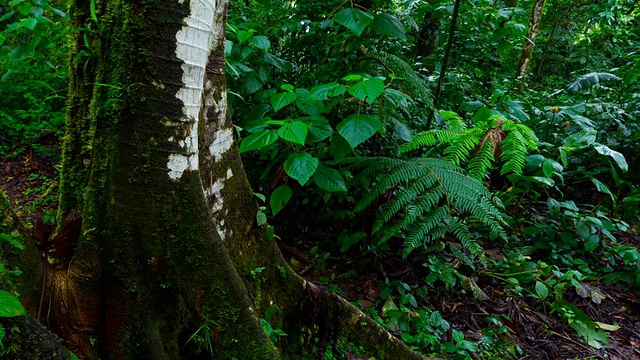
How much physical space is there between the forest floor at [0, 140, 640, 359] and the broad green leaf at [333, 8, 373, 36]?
1750mm

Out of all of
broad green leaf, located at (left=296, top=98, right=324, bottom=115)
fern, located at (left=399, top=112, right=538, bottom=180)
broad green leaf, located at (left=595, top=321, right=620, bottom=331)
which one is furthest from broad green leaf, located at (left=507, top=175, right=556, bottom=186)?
broad green leaf, located at (left=296, top=98, right=324, bottom=115)

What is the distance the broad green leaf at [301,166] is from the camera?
7.34 feet

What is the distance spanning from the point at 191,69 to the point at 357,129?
3.50 ft

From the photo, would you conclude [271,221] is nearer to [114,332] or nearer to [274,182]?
[274,182]

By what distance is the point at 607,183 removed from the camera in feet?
16.3

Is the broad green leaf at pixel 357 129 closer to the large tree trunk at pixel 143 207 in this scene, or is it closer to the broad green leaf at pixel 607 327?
the large tree trunk at pixel 143 207

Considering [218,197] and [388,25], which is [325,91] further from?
[218,197]

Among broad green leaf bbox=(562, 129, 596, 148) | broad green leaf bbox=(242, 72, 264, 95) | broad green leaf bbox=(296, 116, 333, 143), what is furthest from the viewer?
broad green leaf bbox=(562, 129, 596, 148)

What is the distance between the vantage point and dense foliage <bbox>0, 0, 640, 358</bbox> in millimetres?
2684

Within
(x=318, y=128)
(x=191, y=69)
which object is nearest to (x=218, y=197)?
(x=191, y=69)

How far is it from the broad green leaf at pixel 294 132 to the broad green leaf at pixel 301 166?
0.21 metres

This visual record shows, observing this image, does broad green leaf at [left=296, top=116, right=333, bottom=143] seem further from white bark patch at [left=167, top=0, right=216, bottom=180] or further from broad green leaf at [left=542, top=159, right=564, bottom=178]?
broad green leaf at [left=542, top=159, right=564, bottom=178]

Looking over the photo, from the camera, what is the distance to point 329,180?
8.54 feet

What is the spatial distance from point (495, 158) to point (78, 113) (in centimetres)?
281
